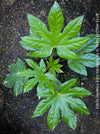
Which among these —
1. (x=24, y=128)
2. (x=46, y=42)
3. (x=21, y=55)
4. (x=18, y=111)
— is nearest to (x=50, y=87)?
(x=46, y=42)

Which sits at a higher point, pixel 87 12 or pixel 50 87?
pixel 87 12

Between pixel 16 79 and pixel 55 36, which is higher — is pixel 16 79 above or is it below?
below

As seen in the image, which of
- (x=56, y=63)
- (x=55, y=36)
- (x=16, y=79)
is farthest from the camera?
(x=16, y=79)

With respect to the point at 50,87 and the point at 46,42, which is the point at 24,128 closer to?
the point at 50,87

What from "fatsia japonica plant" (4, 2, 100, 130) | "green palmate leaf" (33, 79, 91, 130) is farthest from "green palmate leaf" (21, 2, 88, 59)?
"green palmate leaf" (33, 79, 91, 130)

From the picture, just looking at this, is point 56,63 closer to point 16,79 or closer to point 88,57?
point 88,57

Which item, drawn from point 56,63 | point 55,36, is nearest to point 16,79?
point 56,63

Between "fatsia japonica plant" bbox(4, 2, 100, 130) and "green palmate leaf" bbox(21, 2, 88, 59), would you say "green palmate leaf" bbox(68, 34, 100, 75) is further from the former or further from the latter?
"green palmate leaf" bbox(21, 2, 88, 59)

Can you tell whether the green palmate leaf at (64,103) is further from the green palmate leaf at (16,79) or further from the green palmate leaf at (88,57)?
the green palmate leaf at (16,79)
